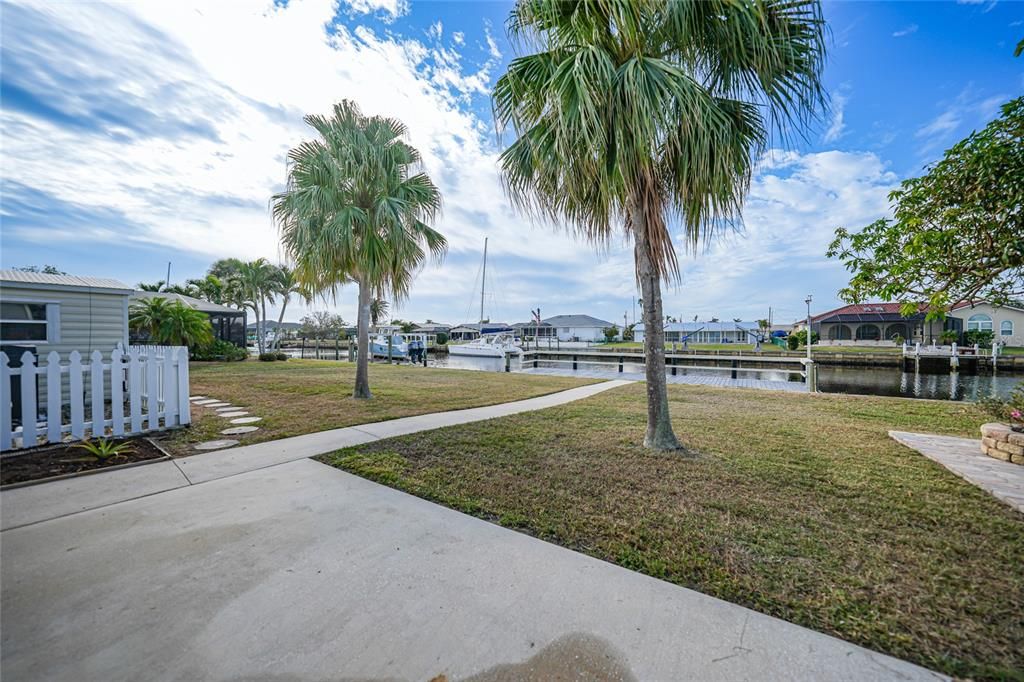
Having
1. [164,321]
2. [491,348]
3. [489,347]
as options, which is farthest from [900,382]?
[164,321]

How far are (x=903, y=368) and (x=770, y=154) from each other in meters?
29.7

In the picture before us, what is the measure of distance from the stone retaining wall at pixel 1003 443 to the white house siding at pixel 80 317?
1358cm

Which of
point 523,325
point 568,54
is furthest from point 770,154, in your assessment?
point 523,325

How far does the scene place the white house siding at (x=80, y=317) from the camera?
276 inches

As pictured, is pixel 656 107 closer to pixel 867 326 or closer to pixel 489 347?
pixel 489 347

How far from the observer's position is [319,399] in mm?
8672

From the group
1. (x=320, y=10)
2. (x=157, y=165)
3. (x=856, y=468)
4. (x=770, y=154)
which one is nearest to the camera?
(x=856, y=468)

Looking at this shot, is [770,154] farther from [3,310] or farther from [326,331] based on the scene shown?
[326,331]

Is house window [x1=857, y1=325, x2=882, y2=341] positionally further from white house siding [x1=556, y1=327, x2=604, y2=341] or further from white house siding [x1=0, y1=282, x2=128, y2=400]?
white house siding [x1=0, y1=282, x2=128, y2=400]

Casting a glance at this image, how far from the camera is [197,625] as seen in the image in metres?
1.89

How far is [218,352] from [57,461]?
17.4 meters

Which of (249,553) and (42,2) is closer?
(249,553)

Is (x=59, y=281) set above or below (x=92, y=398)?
above

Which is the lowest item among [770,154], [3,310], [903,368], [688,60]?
[903,368]
